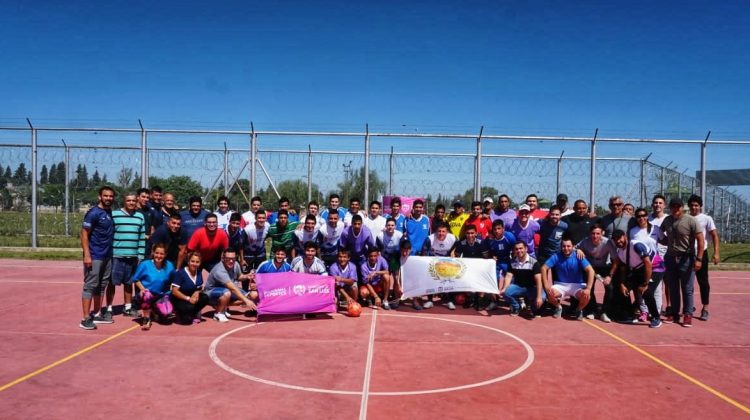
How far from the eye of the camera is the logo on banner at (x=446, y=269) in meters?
8.98

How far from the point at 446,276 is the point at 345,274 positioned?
6.03ft

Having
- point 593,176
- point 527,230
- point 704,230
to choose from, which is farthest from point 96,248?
point 593,176

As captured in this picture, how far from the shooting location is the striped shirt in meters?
7.59

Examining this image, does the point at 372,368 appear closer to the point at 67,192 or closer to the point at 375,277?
the point at 375,277

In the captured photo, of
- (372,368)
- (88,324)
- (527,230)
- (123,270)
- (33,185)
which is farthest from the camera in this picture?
(33,185)

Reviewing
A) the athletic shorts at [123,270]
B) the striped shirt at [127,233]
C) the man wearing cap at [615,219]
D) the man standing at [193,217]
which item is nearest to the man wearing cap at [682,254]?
the man wearing cap at [615,219]

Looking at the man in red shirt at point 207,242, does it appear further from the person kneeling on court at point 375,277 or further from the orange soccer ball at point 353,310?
the person kneeling on court at point 375,277

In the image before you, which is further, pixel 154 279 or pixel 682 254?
pixel 682 254

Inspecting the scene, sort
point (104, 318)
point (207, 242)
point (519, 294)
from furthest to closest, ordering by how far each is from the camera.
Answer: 1. point (519, 294)
2. point (207, 242)
3. point (104, 318)

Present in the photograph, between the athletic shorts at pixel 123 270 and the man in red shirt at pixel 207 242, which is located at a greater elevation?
the man in red shirt at pixel 207 242

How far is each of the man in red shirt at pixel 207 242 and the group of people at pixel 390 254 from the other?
2cm

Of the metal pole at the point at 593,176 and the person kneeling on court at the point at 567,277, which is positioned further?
the metal pole at the point at 593,176

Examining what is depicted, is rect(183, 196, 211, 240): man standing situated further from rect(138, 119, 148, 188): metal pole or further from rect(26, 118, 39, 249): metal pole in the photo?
rect(26, 118, 39, 249): metal pole

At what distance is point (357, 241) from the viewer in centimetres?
903
